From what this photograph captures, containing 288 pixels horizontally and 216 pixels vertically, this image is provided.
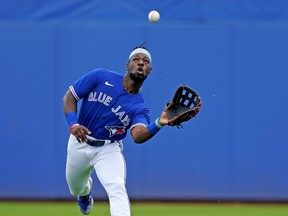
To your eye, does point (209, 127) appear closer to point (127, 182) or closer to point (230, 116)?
point (230, 116)

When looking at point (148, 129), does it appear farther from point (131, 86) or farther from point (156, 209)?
point (156, 209)

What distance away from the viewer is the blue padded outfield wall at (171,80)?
10.5m

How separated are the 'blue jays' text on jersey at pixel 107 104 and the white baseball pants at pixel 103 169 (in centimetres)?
16

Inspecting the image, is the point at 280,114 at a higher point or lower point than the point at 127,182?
higher

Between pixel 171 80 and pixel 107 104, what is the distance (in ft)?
10.2

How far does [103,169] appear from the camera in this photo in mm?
7316

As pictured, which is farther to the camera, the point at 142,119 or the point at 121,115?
the point at 121,115

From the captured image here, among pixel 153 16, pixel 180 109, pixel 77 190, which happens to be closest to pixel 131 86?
pixel 180 109

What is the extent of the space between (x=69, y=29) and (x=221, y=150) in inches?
103

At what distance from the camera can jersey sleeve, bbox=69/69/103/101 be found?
294 inches

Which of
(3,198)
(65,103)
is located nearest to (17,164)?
(3,198)

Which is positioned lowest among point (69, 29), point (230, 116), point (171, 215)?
point (171, 215)

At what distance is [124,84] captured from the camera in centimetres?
759

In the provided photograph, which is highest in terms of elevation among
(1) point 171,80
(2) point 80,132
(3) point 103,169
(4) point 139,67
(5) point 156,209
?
(1) point 171,80
